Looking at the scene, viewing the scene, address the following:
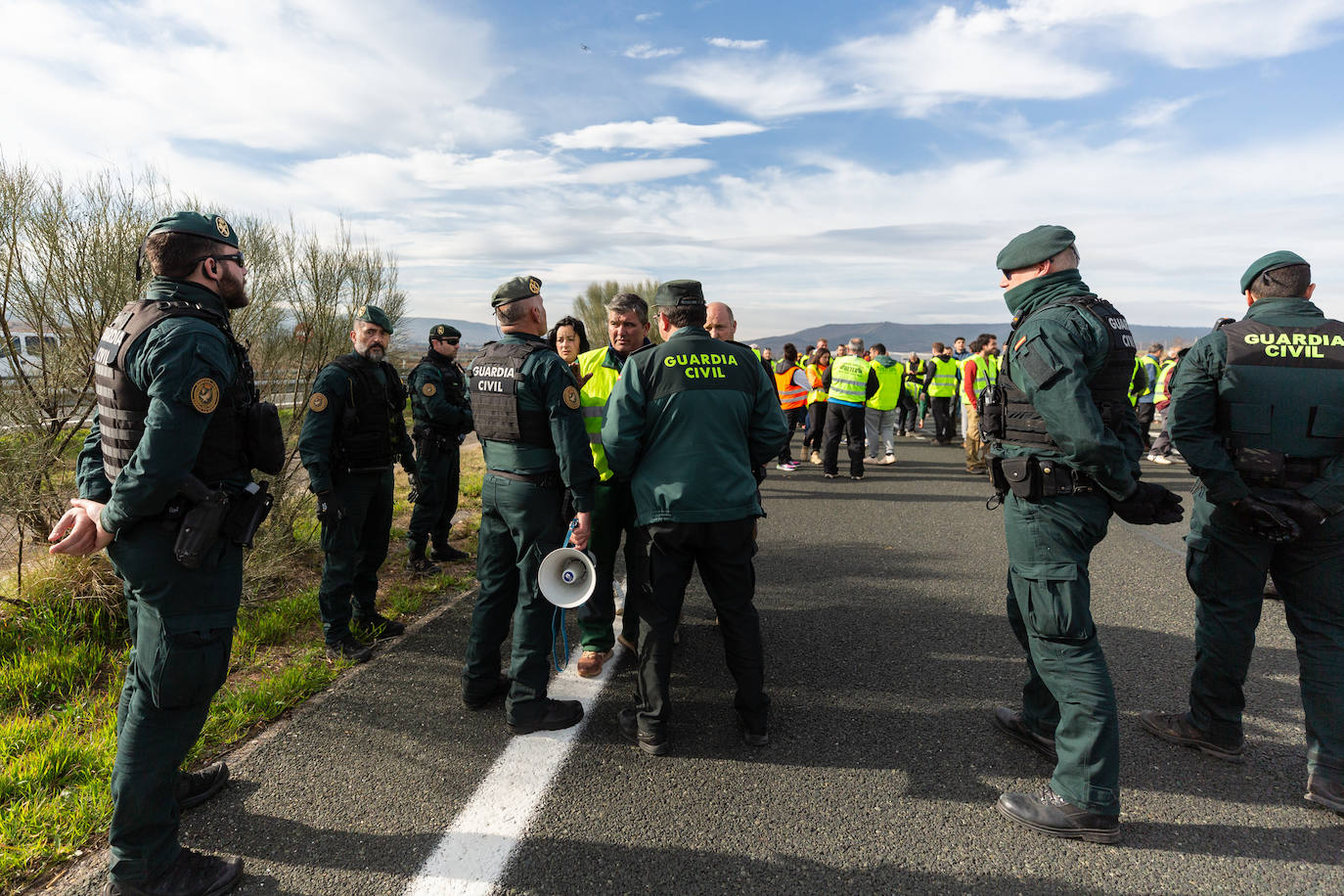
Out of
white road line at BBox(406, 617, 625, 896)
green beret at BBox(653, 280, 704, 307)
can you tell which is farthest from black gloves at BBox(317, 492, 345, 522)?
green beret at BBox(653, 280, 704, 307)

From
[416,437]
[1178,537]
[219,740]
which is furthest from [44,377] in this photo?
[1178,537]

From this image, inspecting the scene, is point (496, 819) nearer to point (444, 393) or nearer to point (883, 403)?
point (444, 393)

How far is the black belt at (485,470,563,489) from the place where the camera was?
324 centimetres

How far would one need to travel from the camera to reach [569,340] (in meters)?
4.83

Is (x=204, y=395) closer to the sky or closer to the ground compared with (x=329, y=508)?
closer to the sky

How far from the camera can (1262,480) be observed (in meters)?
2.89

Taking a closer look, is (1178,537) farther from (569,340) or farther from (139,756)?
(139,756)

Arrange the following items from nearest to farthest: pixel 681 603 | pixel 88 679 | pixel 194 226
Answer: pixel 194 226, pixel 681 603, pixel 88 679

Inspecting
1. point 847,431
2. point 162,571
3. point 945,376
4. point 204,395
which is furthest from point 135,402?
point 945,376

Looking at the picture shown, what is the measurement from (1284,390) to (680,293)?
263cm

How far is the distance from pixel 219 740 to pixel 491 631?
4.00 feet

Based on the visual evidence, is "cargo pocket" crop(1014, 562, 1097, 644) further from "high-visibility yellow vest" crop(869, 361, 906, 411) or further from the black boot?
"high-visibility yellow vest" crop(869, 361, 906, 411)

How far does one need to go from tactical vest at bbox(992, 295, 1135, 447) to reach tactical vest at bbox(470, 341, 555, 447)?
2.07m

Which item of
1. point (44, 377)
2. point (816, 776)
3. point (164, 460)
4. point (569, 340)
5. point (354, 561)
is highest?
point (569, 340)
